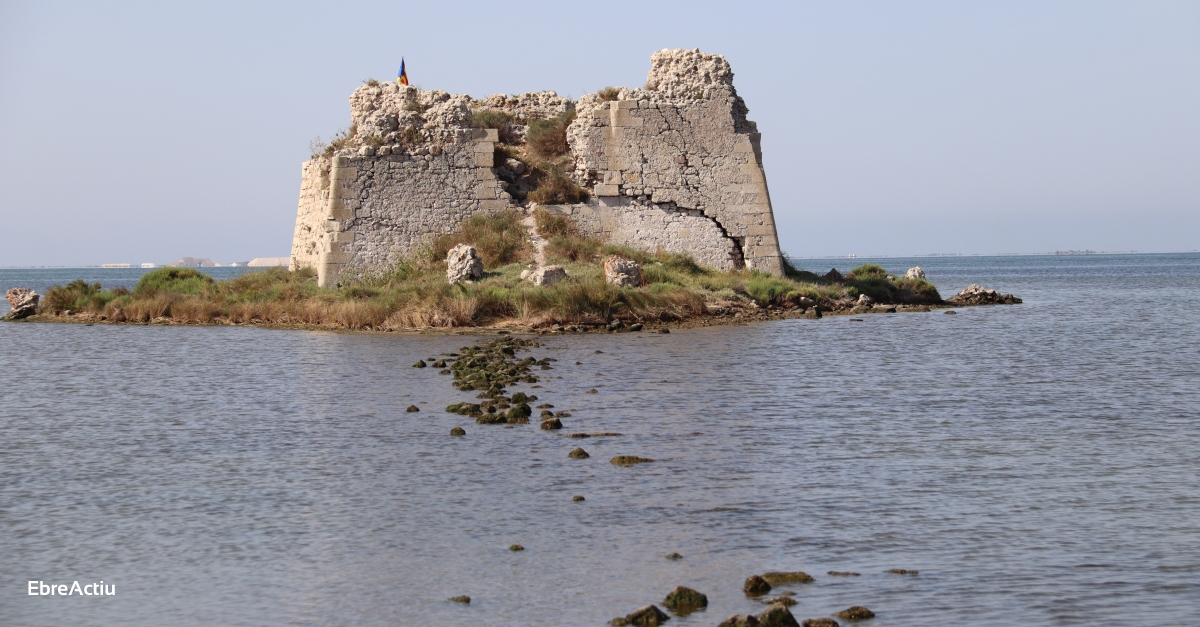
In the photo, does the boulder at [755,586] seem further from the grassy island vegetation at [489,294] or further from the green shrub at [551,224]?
the green shrub at [551,224]

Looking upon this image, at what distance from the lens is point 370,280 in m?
22.0

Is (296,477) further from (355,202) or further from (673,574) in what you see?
(355,202)

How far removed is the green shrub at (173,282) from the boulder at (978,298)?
1837cm

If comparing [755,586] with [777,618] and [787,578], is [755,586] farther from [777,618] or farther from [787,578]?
[777,618]

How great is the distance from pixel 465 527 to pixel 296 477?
6.70 ft

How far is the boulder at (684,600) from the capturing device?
515 centimetres

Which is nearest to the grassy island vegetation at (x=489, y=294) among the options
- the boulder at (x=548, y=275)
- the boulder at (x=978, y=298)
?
the boulder at (x=548, y=275)

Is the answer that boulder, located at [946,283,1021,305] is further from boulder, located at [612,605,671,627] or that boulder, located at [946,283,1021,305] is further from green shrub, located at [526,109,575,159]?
boulder, located at [612,605,671,627]

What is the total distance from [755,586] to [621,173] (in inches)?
710

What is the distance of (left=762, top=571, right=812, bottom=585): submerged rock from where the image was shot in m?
5.55

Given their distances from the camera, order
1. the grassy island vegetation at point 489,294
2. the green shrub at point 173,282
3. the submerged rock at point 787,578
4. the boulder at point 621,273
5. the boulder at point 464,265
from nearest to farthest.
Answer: the submerged rock at point 787,578
the grassy island vegetation at point 489,294
the boulder at point 621,273
the boulder at point 464,265
the green shrub at point 173,282

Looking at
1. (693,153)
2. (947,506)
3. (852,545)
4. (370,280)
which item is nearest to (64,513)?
(852,545)

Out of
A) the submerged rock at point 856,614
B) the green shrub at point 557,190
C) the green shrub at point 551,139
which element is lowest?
the submerged rock at point 856,614

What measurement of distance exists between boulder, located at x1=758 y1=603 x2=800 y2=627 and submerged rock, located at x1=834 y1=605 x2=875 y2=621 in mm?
289
